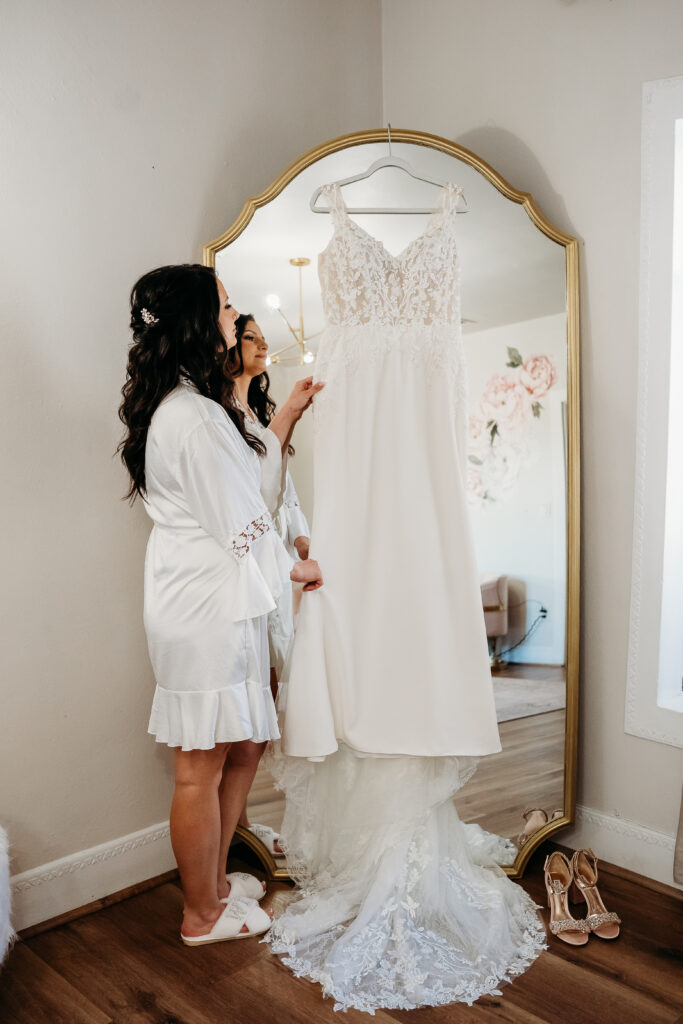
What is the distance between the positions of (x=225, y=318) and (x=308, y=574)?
2.19 feet

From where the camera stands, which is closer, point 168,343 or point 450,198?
point 168,343

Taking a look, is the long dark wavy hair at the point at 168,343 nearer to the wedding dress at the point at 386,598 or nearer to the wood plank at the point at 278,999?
the wedding dress at the point at 386,598

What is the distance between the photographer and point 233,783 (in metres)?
2.17

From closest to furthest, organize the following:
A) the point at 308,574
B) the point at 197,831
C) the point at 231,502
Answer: the point at 231,502
the point at 197,831
the point at 308,574

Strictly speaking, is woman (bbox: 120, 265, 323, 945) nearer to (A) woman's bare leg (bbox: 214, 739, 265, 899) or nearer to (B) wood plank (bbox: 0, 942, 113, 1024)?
(A) woman's bare leg (bbox: 214, 739, 265, 899)

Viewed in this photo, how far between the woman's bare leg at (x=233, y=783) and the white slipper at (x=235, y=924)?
111mm

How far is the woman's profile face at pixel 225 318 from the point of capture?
2.03m

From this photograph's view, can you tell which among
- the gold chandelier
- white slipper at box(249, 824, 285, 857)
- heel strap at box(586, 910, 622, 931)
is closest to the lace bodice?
the gold chandelier

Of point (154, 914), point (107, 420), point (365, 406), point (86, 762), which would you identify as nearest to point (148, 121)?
point (107, 420)

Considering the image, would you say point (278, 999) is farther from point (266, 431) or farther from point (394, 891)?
point (266, 431)

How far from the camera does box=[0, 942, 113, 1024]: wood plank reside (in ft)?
5.72

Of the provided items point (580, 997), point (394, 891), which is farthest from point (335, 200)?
point (580, 997)

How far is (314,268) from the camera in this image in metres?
2.23

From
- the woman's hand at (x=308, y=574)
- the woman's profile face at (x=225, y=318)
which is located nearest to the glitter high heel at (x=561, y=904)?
the woman's hand at (x=308, y=574)
